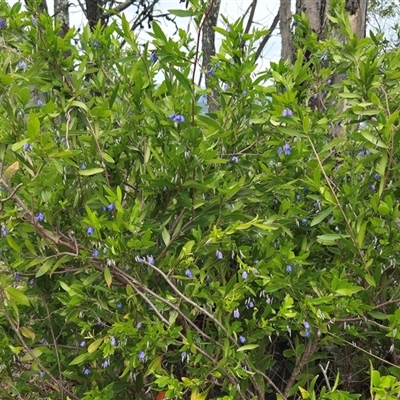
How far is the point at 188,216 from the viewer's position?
196 cm

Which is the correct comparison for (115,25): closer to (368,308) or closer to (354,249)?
(354,249)

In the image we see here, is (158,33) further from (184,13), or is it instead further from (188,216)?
(188,216)

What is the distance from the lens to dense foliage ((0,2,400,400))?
181cm

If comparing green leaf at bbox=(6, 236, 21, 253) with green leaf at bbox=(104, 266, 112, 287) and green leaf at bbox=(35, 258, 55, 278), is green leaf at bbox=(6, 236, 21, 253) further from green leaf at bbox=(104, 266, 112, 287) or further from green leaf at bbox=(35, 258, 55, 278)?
green leaf at bbox=(104, 266, 112, 287)

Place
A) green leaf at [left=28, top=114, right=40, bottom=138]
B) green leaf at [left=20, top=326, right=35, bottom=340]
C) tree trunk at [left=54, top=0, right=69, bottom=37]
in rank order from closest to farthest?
green leaf at [left=28, top=114, right=40, bottom=138], green leaf at [left=20, top=326, right=35, bottom=340], tree trunk at [left=54, top=0, right=69, bottom=37]

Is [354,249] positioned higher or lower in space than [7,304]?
higher

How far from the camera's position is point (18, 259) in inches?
76.8

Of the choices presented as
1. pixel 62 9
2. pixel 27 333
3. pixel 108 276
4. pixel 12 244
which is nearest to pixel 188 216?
pixel 108 276

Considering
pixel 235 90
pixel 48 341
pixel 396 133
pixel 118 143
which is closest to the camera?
pixel 396 133

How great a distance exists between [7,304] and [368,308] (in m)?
1.33

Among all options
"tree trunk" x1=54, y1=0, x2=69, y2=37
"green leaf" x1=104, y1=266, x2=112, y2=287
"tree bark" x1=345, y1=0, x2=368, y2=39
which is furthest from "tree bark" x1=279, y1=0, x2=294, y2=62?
"tree trunk" x1=54, y1=0, x2=69, y2=37

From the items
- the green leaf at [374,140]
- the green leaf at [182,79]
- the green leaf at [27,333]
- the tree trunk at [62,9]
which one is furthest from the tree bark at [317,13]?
the tree trunk at [62,9]

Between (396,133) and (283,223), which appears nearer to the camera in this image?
(396,133)

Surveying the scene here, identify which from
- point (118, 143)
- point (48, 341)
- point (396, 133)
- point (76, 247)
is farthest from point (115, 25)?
point (48, 341)
